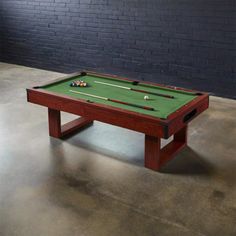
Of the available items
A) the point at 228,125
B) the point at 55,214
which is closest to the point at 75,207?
the point at 55,214

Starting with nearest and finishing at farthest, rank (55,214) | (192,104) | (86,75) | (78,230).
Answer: (78,230)
(55,214)
(192,104)
(86,75)

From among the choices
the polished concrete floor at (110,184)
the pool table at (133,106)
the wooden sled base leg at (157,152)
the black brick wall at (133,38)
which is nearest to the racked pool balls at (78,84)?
the pool table at (133,106)

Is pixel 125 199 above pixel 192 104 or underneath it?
underneath

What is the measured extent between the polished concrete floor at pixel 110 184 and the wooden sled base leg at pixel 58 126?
0.10 metres

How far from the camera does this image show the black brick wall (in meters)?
4.85

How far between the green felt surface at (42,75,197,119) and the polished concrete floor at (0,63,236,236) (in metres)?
0.54

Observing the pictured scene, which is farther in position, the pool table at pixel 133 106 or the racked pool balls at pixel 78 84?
the racked pool balls at pixel 78 84

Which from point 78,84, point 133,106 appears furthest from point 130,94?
point 78,84

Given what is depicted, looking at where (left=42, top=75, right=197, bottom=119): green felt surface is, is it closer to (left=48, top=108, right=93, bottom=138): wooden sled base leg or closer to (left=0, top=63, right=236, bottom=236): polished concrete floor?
(left=48, top=108, right=93, bottom=138): wooden sled base leg

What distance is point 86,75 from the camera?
13.5 ft

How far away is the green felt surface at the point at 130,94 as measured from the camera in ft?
10.1

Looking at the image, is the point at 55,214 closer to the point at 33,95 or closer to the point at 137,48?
the point at 33,95

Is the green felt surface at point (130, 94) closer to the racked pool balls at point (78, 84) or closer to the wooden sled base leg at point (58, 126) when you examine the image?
the racked pool balls at point (78, 84)

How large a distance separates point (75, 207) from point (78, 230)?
26 centimetres
